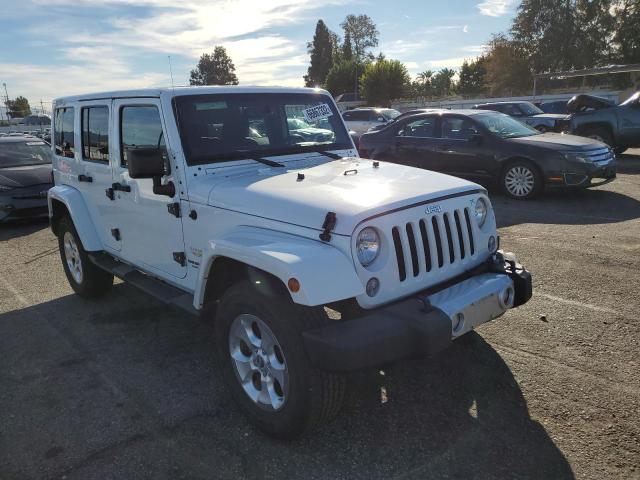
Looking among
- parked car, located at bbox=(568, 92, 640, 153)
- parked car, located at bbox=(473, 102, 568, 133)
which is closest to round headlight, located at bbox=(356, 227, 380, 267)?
parked car, located at bbox=(568, 92, 640, 153)

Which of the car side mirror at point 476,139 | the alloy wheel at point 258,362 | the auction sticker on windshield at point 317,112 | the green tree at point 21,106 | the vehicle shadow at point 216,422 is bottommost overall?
the vehicle shadow at point 216,422

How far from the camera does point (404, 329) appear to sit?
2.48 metres

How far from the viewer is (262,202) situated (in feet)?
9.84

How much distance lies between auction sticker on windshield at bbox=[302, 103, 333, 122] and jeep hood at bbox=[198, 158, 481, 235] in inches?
26.1

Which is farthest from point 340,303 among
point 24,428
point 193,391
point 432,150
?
point 432,150

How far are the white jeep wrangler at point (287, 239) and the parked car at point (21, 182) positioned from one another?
16.4 feet

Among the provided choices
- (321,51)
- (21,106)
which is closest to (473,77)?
(321,51)

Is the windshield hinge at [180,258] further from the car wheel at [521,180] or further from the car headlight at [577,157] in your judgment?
the car headlight at [577,157]

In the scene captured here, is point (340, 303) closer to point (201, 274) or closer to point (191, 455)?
point (201, 274)

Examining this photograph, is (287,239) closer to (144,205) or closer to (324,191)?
(324,191)

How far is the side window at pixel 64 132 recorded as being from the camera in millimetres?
5020

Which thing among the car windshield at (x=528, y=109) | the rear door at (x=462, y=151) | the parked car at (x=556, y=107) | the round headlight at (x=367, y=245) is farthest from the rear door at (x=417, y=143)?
the parked car at (x=556, y=107)

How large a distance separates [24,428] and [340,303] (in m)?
2.09

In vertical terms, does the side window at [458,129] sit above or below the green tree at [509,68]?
below
